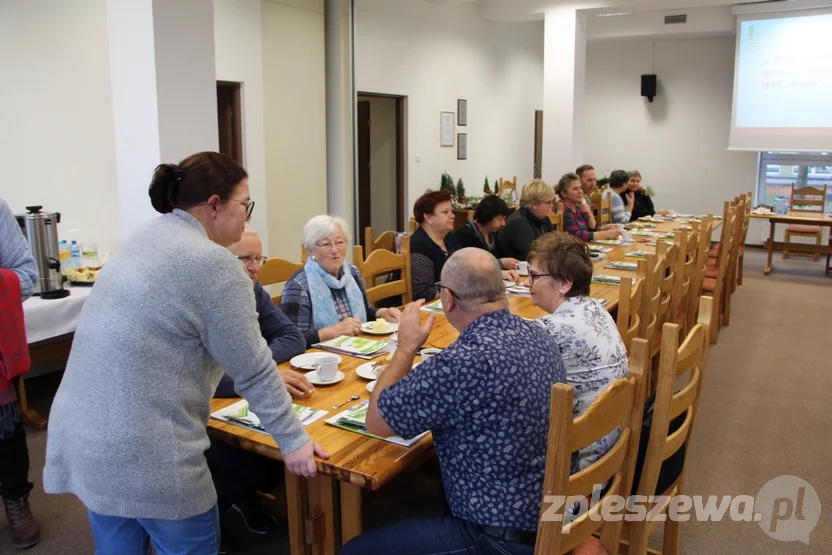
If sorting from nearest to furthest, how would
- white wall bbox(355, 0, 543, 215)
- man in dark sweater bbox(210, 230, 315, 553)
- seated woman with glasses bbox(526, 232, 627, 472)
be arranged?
seated woman with glasses bbox(526, 232, 627, 472) → man in dark sweater bbox(210, 230, 315, 553) → white wall bbox(355, 0, 543, 215)

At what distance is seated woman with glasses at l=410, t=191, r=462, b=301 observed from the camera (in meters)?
3.81

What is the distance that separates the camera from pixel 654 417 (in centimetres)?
175

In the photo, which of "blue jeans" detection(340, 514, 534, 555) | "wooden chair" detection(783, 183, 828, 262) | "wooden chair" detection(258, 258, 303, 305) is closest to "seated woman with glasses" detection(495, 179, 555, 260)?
"wooden chair" detection(258, 258, 303, 305)

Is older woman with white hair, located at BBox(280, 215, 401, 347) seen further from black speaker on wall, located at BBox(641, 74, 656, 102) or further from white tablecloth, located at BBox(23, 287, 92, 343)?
black speaker on wall, located at BBox(641, 74, 656, 102)

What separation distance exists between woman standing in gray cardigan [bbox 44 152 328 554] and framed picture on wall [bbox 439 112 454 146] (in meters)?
6.81

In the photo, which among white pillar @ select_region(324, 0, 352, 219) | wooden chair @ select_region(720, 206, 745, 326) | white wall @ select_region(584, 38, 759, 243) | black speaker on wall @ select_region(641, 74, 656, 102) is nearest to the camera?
wooden chair @ select_region(720, 206, 745, 326)

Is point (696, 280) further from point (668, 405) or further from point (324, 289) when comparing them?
point (668, 405)

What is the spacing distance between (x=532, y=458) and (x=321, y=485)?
623 mm

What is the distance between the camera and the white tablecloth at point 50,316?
11.3 ft

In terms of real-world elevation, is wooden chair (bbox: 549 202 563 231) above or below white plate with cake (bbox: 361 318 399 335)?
above

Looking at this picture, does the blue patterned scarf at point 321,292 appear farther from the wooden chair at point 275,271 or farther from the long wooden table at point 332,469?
the long wooden table at point 332,469

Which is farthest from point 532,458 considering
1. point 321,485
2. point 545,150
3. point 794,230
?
point 794,230

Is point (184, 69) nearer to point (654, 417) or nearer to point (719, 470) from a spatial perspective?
point (654, 417)

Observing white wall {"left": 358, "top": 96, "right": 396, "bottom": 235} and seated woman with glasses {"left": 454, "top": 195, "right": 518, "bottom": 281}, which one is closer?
seated woman with glasses {"left": 454, "top": 195, "right": 518, "bottom": 281}
